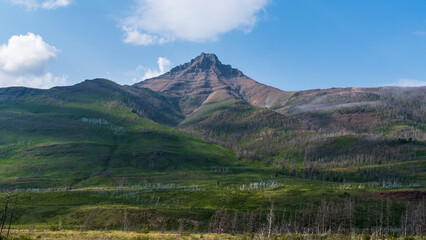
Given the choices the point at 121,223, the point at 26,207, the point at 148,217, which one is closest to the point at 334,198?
the point at 148,217

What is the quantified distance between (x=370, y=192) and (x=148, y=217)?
121 metres

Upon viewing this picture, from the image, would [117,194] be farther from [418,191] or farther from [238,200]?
[418,191]

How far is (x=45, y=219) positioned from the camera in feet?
449

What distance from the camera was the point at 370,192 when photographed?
7092 inches

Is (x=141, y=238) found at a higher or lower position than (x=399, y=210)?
higher

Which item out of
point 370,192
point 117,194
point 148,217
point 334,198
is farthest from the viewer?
point 117,194

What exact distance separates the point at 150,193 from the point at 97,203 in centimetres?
3378

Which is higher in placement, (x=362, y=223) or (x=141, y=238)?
(x=141, y=238)

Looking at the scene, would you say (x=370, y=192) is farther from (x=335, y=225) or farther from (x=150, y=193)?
(x=150, y=193)

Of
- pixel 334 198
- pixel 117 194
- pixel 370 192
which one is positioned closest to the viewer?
pixel 334 198

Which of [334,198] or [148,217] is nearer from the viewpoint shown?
[148,217]

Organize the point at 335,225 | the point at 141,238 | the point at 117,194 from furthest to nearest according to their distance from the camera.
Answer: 1. the point at 117,194
2. the point at 335,225
3. the point at 141,238

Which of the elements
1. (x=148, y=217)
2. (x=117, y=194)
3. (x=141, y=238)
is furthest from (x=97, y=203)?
(x=141, y=238)

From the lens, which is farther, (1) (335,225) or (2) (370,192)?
(2) (370,192)
